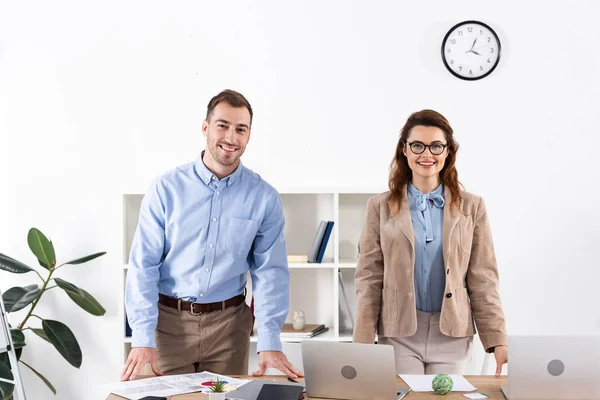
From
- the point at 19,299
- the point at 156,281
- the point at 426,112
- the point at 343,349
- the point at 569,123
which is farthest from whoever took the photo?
the point at 569,123

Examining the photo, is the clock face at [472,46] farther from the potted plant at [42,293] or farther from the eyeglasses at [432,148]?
the potted plant at [42,293]

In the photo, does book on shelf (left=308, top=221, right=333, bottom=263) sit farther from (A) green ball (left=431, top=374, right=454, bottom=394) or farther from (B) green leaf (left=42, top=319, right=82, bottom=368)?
(A) green ball (left=431, top=374, right=454, bottom=394)

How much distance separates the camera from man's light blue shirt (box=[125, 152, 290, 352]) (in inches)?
102

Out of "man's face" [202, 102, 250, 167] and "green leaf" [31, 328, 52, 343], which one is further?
"green leaf" [31, 328, 52, 343]

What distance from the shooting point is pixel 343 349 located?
2102 millimetres

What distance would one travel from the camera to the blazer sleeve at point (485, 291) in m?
2.68

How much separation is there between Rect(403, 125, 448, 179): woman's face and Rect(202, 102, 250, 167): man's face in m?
0.65

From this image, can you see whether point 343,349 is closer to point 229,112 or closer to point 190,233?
point 190,233

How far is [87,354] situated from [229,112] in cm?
219

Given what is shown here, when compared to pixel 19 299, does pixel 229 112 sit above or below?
above

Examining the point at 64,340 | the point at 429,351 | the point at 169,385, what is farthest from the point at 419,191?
the point at 64,340

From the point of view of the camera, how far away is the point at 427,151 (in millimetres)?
2707

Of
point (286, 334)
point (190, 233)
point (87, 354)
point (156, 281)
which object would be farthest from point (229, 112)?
point (87, 354)

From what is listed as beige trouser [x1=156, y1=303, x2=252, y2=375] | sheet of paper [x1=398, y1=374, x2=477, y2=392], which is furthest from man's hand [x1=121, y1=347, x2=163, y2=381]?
sheet of paper [x1=398, y1=374, x2=477, y2=392]
